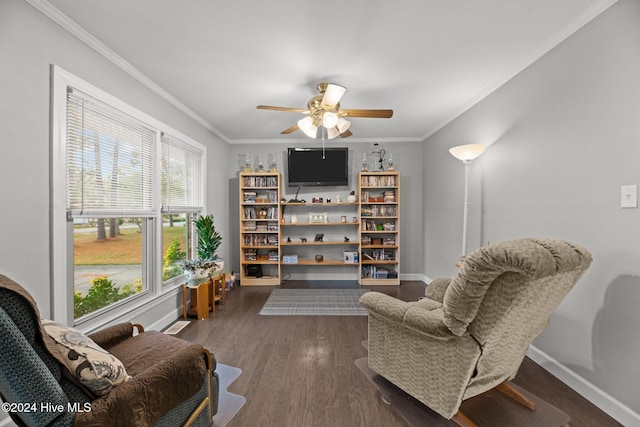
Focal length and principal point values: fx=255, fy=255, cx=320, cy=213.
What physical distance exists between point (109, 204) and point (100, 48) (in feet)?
4.12

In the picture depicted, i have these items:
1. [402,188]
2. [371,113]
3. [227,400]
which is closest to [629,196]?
[371,113]

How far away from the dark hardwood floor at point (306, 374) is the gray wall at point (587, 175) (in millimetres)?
305

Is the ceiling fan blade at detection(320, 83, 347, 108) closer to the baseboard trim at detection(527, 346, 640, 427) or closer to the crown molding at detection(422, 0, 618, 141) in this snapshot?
the crown molding at detection(422, 0, 618, 141)

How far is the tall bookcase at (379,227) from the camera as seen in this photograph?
4477mm

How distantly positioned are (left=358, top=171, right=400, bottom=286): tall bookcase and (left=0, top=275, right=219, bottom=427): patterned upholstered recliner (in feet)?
11.3

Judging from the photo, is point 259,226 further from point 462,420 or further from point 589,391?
point 589,391

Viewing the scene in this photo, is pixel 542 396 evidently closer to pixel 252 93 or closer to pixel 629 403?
pixel 629 403

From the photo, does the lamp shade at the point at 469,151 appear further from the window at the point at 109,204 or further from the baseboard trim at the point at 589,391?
the window at the point at 109,204

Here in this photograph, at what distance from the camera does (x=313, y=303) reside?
11.9ft

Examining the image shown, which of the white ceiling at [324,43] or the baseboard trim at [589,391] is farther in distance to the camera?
the white ceiling at [324,43]

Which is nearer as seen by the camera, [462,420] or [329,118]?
[462,420]

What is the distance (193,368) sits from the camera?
1.32m

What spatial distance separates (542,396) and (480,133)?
99.5 inches

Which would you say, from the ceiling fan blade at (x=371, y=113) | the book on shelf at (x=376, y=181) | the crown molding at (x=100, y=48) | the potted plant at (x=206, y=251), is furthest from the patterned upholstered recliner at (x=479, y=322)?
the book on shelf at (x=376, y=181)
